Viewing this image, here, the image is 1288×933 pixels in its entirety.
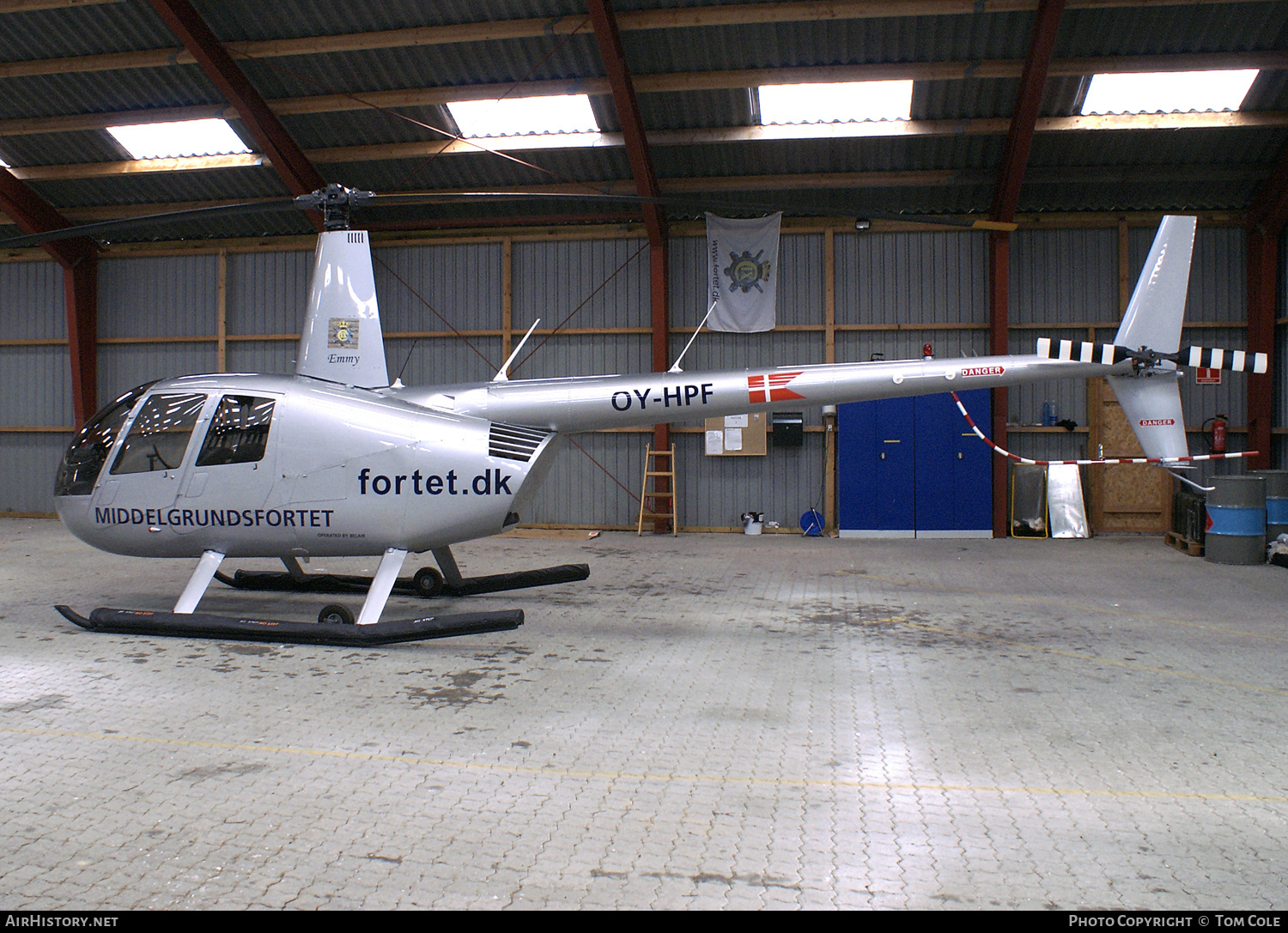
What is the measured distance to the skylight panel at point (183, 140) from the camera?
12336mm

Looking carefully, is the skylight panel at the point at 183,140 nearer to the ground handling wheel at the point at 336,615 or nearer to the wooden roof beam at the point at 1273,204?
the ground handling wheel at the point at 336,615

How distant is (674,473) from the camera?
41.6ft

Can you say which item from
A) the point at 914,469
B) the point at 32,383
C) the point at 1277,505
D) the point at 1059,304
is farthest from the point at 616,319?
the point at 32,383

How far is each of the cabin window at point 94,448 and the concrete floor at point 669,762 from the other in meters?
1.11

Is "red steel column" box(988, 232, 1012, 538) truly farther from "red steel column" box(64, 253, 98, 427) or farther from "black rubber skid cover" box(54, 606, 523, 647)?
"red steel column" box(64, 253, 98, 427)

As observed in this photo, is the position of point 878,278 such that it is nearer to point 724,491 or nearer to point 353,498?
point 724,491

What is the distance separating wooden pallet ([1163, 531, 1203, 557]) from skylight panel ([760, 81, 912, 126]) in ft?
21.4

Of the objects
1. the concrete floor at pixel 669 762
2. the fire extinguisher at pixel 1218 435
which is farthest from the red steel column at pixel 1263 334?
the concrete floor at pixel 669 762

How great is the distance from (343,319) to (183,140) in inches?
340

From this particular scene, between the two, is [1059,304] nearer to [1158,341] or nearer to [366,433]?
[1158,341]

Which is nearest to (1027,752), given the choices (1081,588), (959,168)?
(1081,588)

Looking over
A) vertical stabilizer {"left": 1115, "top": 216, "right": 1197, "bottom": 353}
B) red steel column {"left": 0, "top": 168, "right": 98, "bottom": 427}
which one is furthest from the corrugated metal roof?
vertical stabilizer {"left": 1115, "top": 216, "right": 1197, "bottom": 353}
